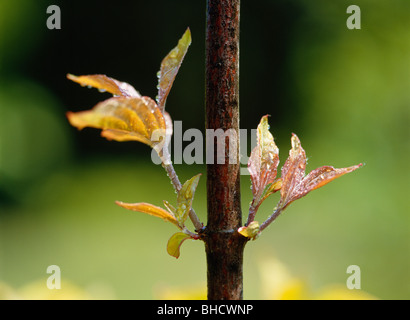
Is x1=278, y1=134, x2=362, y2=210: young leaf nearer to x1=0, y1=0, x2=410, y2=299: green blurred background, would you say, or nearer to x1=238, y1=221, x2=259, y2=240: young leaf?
x1=238, y1=221, x2=259, y2=240: young leaf

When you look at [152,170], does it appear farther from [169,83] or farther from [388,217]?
Answer: [169,83]

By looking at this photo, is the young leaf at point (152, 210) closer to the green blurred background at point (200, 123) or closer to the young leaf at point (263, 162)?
the young leaf at point (263, 162)

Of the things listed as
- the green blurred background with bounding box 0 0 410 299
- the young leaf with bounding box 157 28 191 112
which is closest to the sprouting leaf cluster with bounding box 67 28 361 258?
the young leaf with bounding box 157 28 191 112

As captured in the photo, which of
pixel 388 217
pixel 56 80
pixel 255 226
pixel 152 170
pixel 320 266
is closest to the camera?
pixel 255 226

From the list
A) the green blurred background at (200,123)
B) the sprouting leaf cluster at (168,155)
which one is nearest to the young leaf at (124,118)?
the sprouting leaf cluster at (168,155)

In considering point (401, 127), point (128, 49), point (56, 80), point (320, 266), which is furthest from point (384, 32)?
point (56, 80)

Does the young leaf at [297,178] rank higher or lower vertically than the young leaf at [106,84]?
lower
